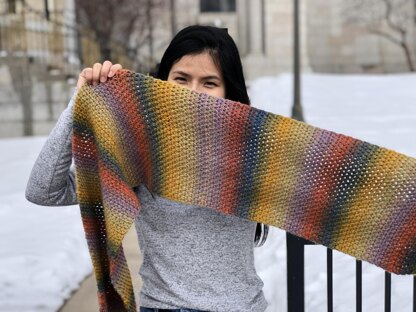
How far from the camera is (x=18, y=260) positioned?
557cm

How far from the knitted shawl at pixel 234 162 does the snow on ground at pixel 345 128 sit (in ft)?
7.05

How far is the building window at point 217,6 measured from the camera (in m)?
40.8

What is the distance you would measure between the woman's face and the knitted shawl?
0.06 metres

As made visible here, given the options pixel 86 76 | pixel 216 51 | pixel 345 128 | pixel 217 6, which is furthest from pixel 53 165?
pixel 217 6

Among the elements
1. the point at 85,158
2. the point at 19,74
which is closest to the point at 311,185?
the point at 85,158

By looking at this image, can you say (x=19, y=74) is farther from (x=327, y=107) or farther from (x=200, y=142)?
(x=200, y=142)

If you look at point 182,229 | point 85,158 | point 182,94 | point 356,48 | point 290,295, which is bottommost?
point 356,48

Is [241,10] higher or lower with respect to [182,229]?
lower

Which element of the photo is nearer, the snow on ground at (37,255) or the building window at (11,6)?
the snow on ground at (37,255)

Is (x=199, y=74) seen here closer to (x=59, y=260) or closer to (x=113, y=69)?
(x=113, y=69)

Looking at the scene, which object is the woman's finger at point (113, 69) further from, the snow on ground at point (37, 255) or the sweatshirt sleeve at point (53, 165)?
the snow on ground at point (37, 255)

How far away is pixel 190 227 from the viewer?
1776mm

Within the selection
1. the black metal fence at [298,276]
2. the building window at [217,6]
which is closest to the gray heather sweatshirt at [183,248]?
the black metal fence at [298,276]

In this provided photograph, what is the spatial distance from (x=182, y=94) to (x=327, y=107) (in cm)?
1869
